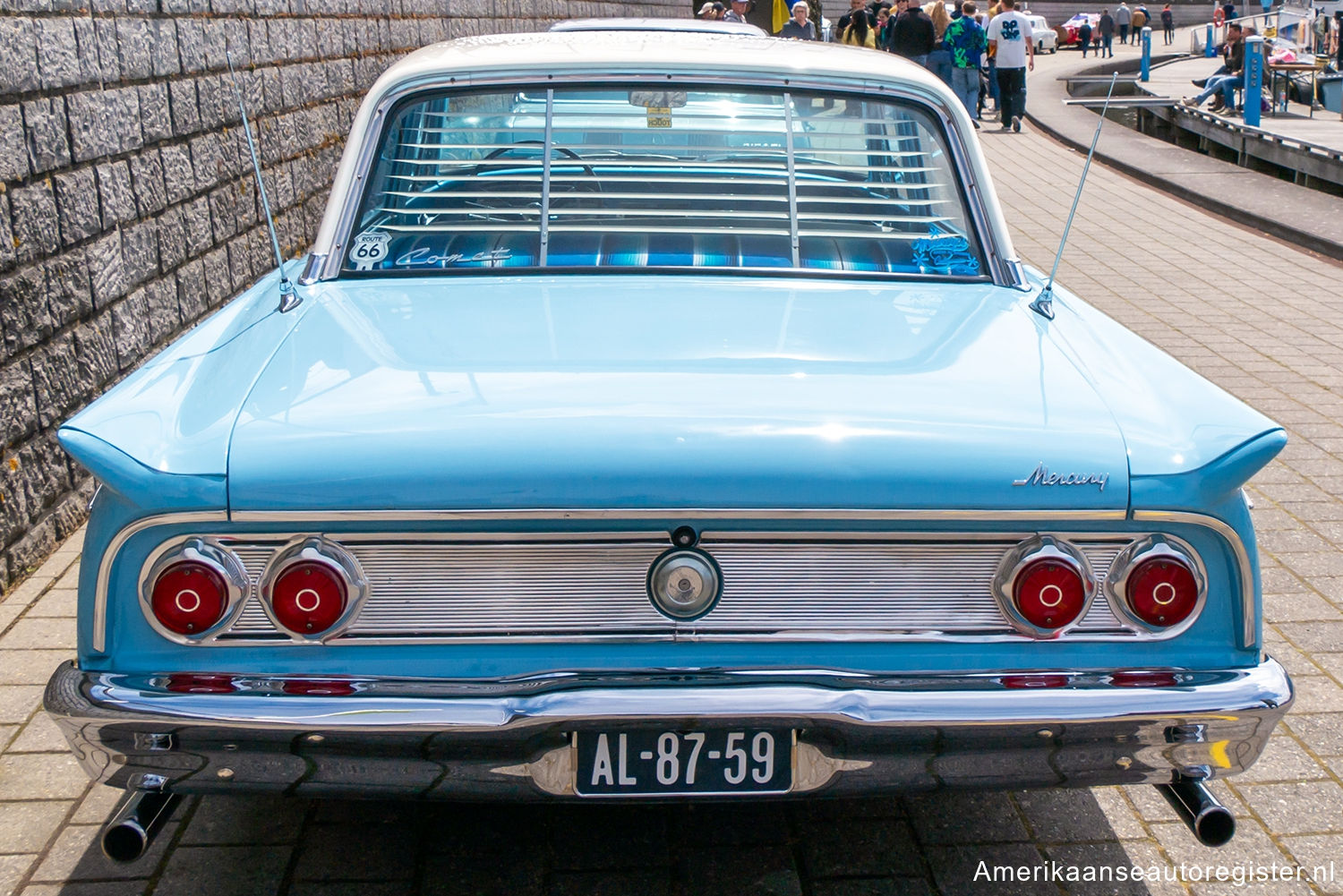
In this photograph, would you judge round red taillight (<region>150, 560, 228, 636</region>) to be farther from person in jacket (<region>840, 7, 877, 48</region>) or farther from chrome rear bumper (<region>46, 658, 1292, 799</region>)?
person in jacket (<region>840, 7, 877, 48</region>)

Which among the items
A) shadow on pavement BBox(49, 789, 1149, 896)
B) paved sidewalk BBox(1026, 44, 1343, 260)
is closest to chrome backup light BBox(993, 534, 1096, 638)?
shadow on pavement BBox(49, 789, 1149, 896)

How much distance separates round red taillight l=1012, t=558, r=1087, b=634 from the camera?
2234 mm

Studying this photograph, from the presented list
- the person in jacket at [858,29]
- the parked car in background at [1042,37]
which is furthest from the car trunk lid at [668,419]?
the parked car in background at [1042,37]

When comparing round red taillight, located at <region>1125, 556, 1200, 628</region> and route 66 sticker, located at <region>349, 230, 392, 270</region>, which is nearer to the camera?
round red taillight, located at <region>1125, 556, 1200, 628</region>

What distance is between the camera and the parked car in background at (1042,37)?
49188mm

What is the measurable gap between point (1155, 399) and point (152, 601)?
5.82 ft

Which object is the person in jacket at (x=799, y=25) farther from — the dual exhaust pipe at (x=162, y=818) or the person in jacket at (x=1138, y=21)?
the person in jacket at (x=1138, y=21)

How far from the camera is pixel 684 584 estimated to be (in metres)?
2.22

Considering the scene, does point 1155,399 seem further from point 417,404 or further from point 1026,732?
point 417,404

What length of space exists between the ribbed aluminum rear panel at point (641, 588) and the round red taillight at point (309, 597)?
4 centimetres

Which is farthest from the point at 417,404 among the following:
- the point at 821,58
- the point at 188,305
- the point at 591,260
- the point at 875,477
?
the point at 188,305

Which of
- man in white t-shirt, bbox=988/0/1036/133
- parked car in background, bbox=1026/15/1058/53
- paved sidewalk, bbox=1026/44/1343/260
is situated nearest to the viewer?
paved sidewalk, bbox=1026/44/1343/260

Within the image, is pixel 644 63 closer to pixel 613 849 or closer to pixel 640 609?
pixel 640 609

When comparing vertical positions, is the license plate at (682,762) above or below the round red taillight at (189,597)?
below
